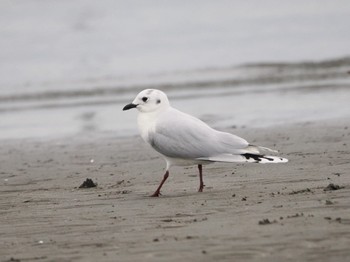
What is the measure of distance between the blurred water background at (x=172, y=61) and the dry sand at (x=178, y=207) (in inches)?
103

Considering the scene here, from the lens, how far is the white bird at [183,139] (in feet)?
25.8

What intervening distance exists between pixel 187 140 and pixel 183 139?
0.03 m

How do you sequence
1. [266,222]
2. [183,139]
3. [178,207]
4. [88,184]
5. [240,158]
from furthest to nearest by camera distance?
[88,184] < [183,139] < [240,158] < [178,207] < [266,222]

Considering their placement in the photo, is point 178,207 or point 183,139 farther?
point 183,139

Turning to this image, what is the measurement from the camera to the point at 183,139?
26.0 ft

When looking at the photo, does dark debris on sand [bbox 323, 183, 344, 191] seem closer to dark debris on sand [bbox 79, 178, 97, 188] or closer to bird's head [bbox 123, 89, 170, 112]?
bird's head [bbox 123, 89, 170, 112]

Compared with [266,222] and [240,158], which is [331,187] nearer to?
[240,158]

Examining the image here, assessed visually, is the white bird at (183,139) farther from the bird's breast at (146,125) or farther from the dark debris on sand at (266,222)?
the dark debris on sand at (266,222)

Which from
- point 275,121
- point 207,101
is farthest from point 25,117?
point 275,121

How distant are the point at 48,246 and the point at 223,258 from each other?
1.24 m

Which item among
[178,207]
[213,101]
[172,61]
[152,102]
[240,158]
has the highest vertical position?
[152,102]

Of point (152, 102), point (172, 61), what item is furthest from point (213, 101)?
point (152, 102)

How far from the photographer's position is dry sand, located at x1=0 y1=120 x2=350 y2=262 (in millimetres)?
5250

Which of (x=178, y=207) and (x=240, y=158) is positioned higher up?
(x=240, y=158)
